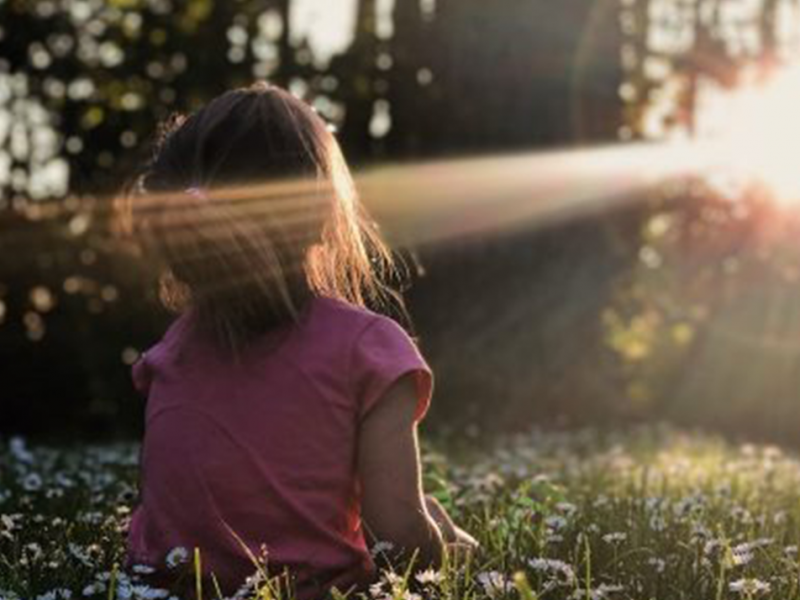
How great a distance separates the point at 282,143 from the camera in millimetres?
3084

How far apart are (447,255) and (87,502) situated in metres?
8.12

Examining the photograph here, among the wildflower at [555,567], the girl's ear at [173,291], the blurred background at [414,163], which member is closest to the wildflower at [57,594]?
the girl's ear at [173,291]

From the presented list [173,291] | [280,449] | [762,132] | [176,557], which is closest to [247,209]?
[173,291]

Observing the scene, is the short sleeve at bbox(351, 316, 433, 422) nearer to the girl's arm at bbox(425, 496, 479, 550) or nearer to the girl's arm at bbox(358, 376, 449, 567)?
the girl's arm at bbox(358, 376, 449, 567)

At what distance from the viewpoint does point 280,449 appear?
10.4ft

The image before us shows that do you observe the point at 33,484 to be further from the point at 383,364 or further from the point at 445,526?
the point at 383,364

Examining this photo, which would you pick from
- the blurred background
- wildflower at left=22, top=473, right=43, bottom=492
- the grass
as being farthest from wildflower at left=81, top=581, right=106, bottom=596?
the blurred background

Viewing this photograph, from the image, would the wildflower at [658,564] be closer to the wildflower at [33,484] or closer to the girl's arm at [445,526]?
the girl's arm at [445,526]

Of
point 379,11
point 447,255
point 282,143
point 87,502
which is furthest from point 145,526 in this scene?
point 379,11

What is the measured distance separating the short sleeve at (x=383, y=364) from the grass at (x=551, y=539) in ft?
1.29

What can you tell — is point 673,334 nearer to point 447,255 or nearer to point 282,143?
point 447,255

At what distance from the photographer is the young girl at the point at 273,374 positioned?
10.1 ft

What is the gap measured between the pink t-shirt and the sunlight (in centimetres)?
1342

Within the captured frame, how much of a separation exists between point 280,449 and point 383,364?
0.33 m
